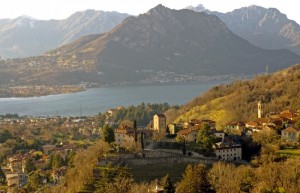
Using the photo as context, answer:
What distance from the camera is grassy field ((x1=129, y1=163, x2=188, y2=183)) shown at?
2514 centimetres

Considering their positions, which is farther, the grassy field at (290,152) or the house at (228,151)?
the house at (228,151)

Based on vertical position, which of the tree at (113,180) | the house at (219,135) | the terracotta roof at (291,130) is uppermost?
the terracotta roof at (291,130)

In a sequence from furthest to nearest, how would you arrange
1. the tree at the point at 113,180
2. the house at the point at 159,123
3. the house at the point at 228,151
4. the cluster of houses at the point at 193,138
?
the house at the point at 159,123 < the cluster of houses at the point at 193,138 < the house at the point at 228,151 < the tree at the point at 113,180

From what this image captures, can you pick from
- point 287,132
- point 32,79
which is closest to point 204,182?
point 287,132

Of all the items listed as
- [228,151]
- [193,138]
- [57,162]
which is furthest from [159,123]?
[228,151]

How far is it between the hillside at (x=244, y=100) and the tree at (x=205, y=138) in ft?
41.3

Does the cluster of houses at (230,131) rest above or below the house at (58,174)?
above

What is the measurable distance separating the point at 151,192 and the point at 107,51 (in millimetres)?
170563

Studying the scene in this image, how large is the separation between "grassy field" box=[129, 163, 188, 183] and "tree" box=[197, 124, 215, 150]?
227 centimetres

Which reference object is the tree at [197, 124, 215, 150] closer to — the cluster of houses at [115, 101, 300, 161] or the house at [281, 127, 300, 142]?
the cluster of houses at [115, 101, 300, 161]

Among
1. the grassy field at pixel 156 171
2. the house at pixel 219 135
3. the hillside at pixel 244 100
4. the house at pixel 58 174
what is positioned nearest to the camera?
the grassy field at pixel 156 171

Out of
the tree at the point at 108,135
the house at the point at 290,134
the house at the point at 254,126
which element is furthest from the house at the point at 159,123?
the house at the point at 290,134

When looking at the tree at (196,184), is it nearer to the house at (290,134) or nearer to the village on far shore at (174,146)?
the village on far shore at (174,146)

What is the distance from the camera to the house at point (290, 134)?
29.0 m
